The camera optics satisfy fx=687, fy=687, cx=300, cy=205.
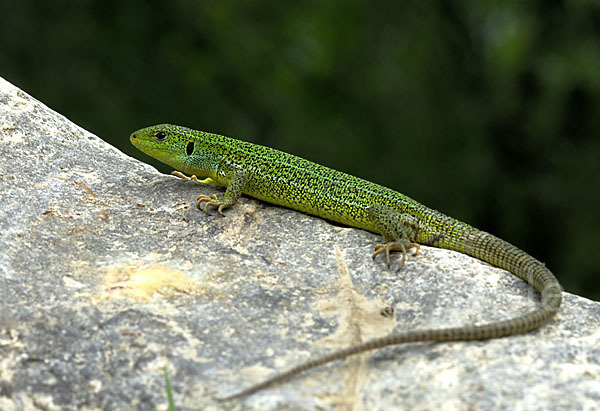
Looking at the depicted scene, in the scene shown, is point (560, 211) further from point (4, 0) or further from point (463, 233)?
point (4, 0)

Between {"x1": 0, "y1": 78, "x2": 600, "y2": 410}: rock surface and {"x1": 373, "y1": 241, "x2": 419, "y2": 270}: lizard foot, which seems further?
{"x1": 373, "y1": 241, "x2": 419, "y2": 270}: lizard foot

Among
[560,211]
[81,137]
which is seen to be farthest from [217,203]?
[560,211]

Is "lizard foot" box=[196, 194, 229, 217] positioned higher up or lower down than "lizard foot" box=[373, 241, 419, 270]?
higher up

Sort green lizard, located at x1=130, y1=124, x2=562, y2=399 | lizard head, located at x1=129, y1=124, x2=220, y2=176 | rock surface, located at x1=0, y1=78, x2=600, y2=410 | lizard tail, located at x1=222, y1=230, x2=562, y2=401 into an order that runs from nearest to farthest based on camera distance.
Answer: rock surface, located at x1=0, y1=78, x2=600, y2=410
lizard tail, located at x1=222, y1=230, x2=562, y2=401
green lizard, located at x1=130, y1=124, x2=562, y2=399
lizard head, located at x1=129, y1=124, x2=220, y2=176

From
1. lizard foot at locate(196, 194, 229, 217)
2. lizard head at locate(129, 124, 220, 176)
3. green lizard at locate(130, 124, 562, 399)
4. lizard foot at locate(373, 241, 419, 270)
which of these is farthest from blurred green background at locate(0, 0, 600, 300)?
lizard foot at locate(373, 241, 419, 270)

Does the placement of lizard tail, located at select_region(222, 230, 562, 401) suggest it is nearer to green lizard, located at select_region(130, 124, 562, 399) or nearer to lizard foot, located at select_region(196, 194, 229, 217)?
green lizard, located at select_region(130, 124, 562, 399)

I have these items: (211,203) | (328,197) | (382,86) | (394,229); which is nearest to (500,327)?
(394,229)

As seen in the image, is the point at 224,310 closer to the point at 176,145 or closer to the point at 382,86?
the point at 176,145
